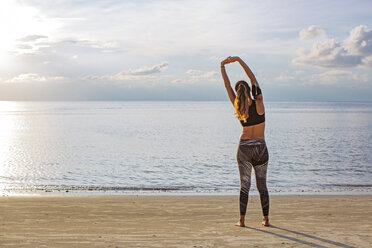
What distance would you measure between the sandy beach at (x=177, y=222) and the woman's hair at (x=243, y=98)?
6.49 feet

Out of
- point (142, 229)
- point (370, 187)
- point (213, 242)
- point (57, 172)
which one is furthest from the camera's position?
point (57, 172)

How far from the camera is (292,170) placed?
59.2 feet

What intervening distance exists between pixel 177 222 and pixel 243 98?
9.46ft

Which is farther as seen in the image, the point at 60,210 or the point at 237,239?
the point at 60,210

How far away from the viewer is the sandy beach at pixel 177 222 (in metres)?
5.94

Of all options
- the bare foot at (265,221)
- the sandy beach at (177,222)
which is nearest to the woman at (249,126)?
the bare foot at (265,221)

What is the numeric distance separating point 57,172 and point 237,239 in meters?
13.3

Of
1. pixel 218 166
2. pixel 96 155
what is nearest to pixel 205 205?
pixel 218 166

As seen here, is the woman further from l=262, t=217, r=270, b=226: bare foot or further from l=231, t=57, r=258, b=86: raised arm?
l=262, t=217, r=270, b=226: bare foot

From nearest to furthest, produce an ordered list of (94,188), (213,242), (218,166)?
(213,242) < (94,188) < (218,166)

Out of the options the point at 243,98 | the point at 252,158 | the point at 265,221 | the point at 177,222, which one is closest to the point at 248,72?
the point at 243,98

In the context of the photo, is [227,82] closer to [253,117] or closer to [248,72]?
[248,72]

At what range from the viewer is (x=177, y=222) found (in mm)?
7297

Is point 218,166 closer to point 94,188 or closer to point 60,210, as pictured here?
point 94,188
